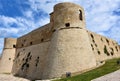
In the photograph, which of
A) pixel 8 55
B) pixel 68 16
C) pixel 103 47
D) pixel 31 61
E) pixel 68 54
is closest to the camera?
pixel 68 54

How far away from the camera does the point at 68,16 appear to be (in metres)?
35.3

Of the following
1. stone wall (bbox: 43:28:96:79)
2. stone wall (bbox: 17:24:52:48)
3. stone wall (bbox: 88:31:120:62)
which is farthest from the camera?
stone wall (bbox: 88:31:120:62)

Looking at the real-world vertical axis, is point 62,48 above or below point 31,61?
above

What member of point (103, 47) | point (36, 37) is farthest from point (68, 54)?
point (103, 47)

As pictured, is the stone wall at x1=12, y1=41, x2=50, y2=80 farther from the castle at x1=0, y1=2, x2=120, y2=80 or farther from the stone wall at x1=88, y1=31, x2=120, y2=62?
the stone wall at x1=88, y1=31, x2=120, y2=62

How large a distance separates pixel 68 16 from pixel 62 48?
5.61 meters

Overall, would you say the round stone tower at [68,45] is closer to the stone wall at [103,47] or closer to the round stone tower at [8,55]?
the stone wall at [103,47]

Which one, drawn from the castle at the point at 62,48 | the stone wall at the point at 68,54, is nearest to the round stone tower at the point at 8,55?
the castle at the point at 62,48

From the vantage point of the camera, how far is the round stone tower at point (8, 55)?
52.7 m

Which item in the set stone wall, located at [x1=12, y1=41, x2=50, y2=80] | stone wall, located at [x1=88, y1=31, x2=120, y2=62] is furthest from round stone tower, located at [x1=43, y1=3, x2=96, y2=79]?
stone wall, located at [x1=88, y1=31, x2=120, y2=62]

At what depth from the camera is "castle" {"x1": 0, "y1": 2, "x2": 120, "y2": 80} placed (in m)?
32.8

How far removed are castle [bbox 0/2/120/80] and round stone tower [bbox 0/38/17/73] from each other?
486cm

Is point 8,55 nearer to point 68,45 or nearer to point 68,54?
point 68,45

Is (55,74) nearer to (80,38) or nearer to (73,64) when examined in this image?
(73,64)
